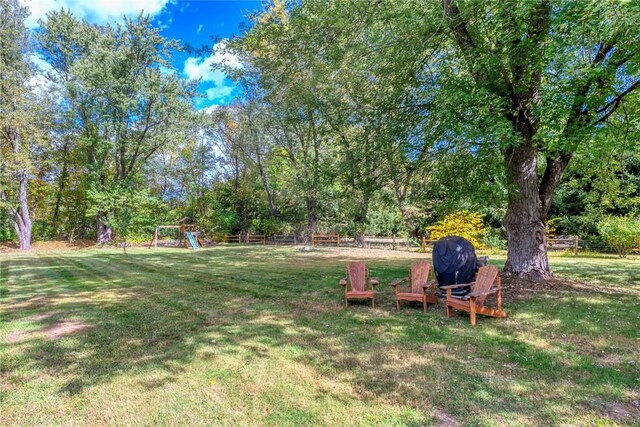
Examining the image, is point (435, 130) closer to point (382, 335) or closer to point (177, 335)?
point (382, 335)

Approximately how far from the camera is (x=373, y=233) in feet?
76.5

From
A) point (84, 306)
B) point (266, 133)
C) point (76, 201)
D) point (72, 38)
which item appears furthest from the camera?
point (76, 201)

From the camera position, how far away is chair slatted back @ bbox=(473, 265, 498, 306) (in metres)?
5.30

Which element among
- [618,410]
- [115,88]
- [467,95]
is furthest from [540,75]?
[115,88]

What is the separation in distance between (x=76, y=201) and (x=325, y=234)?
65.3 ft

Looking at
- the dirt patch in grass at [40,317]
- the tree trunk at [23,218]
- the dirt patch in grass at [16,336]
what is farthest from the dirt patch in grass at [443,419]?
the tree trunk at [23,218]

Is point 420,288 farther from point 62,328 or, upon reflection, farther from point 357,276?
point 62,328

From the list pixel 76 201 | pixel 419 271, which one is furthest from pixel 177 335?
pixel 76 201

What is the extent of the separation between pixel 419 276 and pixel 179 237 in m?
22.7

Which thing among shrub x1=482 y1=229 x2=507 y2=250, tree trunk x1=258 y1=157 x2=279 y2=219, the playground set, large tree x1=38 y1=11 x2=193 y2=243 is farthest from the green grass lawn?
tree trunk x1=258 y1=157 x2=279 y2=219

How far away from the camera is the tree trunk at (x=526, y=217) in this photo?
22.3 ft

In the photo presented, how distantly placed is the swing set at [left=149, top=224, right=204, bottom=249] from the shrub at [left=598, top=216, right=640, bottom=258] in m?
21.4

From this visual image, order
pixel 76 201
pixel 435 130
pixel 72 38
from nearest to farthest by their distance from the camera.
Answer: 1. pixel 435 130
2. pixel 72 38
3. pixel 76 201

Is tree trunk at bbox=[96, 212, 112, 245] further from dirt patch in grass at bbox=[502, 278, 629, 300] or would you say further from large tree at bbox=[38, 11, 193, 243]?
dirt patch in grass at bbox=[502, 278, 629, 300]
